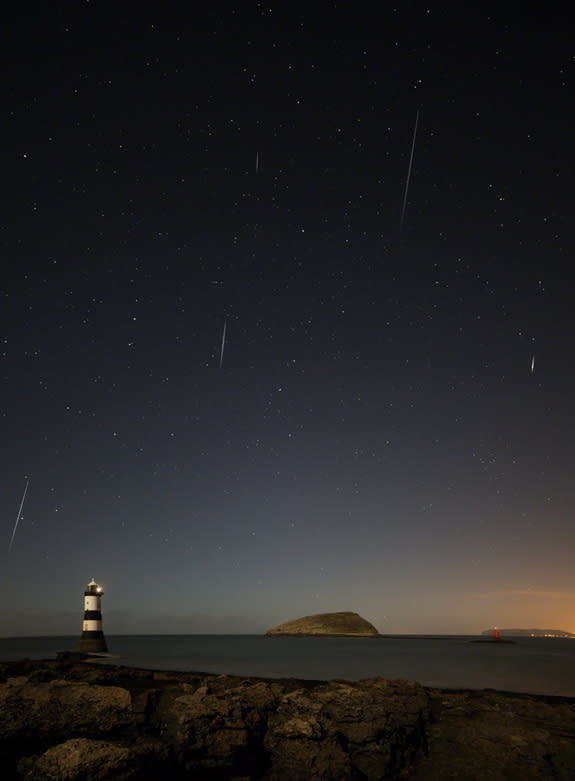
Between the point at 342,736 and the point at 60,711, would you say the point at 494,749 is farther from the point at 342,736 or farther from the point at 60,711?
the point at 60,711

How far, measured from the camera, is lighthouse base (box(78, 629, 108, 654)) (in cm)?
4262

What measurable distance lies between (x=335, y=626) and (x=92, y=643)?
494 ft

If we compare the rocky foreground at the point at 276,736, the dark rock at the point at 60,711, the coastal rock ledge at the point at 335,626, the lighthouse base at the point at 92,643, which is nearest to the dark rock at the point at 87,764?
the rocky foreground at the point at 276,736

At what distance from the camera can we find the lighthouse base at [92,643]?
42625mm

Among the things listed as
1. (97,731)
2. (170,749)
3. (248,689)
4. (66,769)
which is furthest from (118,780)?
(248,689)

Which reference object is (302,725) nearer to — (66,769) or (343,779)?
(343,779)

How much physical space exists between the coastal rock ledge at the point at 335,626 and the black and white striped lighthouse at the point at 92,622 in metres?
144

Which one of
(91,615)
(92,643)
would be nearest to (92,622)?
(91,615)

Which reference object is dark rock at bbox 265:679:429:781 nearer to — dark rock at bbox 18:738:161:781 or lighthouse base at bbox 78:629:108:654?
dark rock at bbox 18:738:161:781

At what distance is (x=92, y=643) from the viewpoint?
42.8m

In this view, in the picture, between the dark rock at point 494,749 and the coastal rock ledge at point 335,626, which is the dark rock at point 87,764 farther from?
the coastal rock ledge at point 335,626

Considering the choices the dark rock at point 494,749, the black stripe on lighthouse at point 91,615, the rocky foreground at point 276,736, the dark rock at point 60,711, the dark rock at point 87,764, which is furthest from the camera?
the black stripe on lighthouse at point 91,615

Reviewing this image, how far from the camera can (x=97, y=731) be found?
10.5 m

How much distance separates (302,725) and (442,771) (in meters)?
2.67
